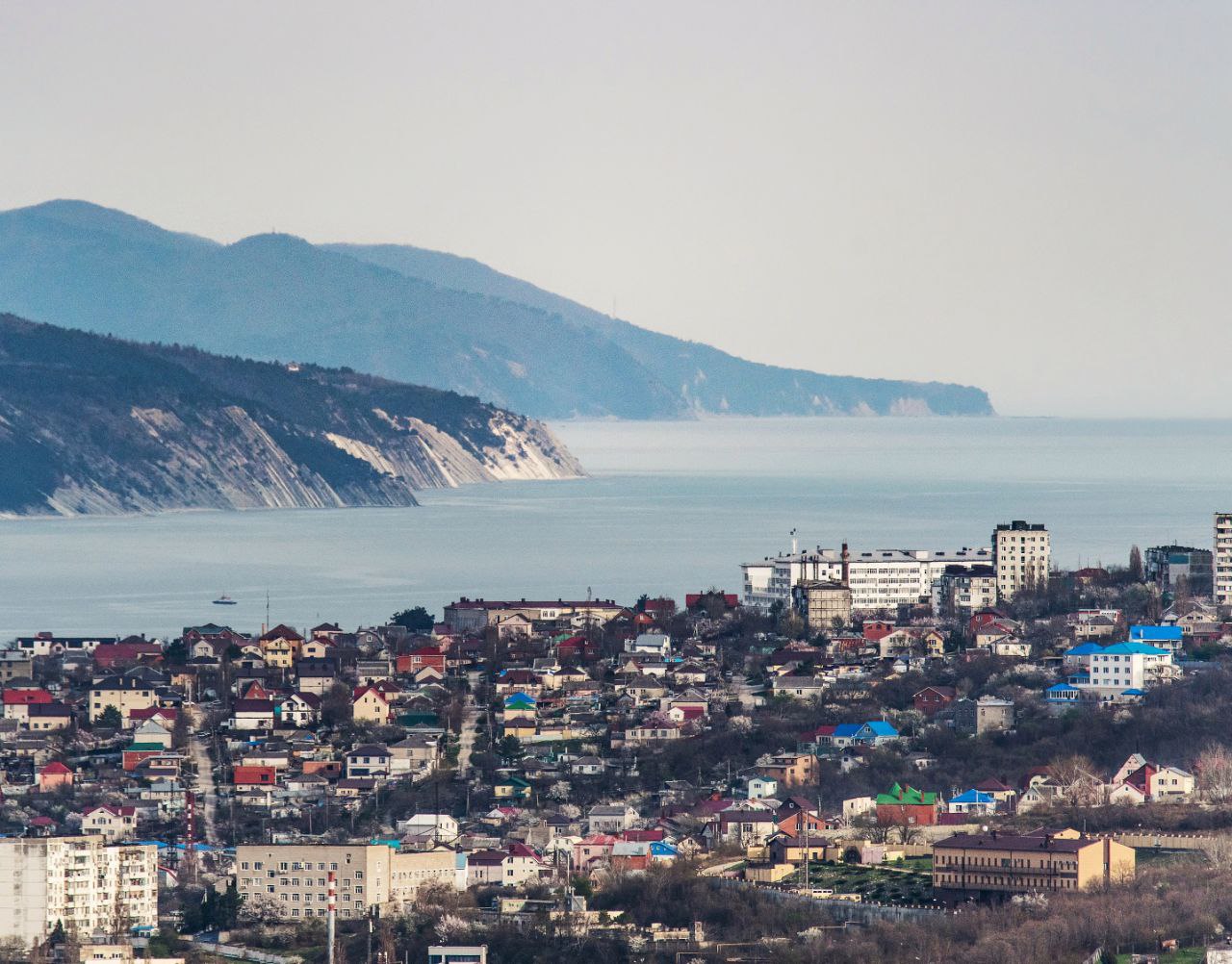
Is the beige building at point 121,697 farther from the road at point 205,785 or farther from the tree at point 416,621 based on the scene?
the tree at point 416,621

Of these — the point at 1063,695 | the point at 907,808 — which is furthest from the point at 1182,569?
the point at 907,808

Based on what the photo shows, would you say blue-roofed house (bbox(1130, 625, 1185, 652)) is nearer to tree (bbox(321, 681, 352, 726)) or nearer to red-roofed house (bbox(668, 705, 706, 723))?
red-roofed house (bbox(668, 705, 706, 723))

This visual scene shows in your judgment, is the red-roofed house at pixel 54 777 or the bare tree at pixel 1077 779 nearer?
the bare tree at pixel 1077 779

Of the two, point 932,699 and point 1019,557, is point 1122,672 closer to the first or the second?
point 932,699

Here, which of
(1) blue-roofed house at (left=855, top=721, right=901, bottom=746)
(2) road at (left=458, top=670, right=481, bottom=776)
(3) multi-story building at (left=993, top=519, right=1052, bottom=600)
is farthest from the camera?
(3) multi-story building at (left=993, top=519, right=1052, bottom=600)

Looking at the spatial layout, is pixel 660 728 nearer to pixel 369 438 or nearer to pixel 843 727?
pixel 843 727

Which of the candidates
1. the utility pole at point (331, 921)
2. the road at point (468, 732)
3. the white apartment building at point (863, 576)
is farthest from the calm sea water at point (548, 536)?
the utility pole at point (331, 921)

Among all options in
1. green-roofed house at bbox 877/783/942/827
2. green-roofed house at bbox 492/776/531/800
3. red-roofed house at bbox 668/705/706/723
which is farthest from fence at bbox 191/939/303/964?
red-roofed house at bbox 668/705/706/723
